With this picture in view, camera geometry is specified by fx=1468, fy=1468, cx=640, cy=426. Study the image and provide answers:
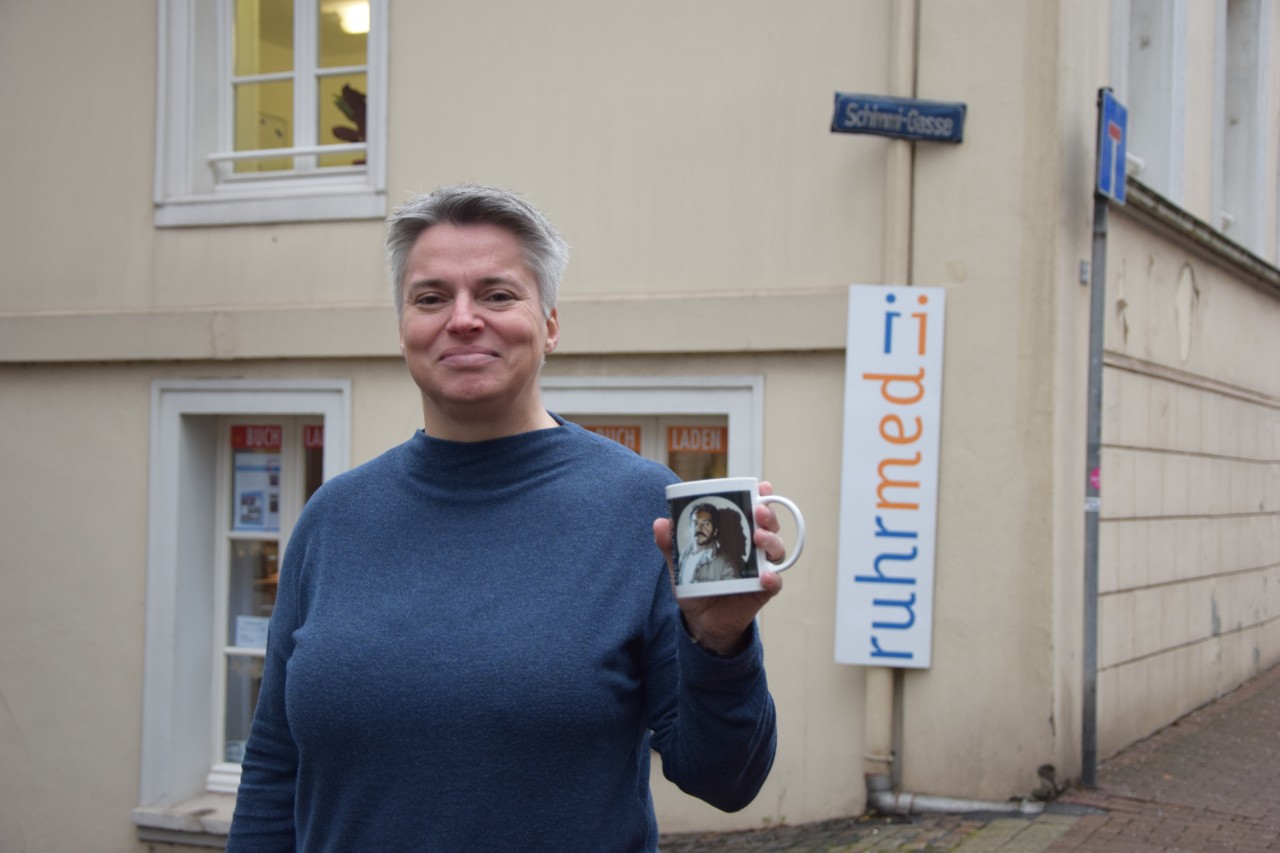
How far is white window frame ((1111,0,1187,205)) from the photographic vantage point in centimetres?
889

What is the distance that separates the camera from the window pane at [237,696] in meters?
8.49

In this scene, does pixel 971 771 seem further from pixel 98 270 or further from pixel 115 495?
pixel 98 270

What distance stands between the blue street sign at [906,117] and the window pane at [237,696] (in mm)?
4636

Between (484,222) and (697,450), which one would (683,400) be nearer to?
(697,450)

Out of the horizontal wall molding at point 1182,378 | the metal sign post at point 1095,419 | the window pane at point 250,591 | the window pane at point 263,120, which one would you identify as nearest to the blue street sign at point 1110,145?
the metal sign post at point 1095,419

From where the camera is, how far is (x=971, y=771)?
253 inches

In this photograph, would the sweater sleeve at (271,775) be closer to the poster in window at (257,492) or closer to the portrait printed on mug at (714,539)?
the portrait printed on mug at (714,539)

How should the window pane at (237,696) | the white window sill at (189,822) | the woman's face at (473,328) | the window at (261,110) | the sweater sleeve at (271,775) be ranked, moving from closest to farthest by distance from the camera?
the woman's face at (473,328), the sweater sleeve at (271,775), the white window sill at (189,822), the window at (261,110), the window pane at (237,696)

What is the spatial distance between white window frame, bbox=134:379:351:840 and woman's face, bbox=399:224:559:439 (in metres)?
6.05

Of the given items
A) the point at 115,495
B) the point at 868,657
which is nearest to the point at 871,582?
the point at 868,657

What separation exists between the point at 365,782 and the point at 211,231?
6676 mm

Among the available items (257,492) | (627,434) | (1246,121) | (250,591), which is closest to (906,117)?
(627,434)

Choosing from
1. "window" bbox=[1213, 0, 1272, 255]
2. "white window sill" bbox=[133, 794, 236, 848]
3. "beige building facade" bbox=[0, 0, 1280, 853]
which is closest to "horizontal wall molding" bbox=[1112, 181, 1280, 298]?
"beige building facade" bbox=[0, 0, 1280, 853]

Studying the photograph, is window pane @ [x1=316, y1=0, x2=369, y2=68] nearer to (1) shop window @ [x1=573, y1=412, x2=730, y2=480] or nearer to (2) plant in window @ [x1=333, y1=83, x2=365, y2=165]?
(2) plant in window @ [x1=333, y1=83, x2=365, y2=165]
